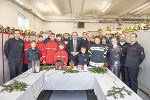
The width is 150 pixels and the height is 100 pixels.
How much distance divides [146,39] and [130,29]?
1.10 metres

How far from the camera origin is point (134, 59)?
3416mm

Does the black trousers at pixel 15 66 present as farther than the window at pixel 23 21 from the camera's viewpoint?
No

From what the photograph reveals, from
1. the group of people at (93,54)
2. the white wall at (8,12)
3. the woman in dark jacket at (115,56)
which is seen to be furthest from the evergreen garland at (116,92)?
the white wall at (8,12)

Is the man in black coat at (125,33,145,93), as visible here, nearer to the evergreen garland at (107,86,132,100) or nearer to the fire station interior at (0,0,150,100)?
the fire station interior at (0,0,150,100)

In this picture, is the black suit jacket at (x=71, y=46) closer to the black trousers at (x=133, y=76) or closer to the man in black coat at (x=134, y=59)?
the man in black coat at (x=134, y=59)

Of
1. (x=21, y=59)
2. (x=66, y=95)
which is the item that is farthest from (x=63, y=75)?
(x=21, y=59)

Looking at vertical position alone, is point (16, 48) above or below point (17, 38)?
below

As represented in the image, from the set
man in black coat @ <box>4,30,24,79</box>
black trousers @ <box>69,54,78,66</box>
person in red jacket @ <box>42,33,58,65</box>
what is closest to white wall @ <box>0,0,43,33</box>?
man in black coat @ <box>4,30,24,79</box>

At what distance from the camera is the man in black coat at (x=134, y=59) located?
3.38 metres

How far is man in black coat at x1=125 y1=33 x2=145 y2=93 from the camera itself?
3385mm

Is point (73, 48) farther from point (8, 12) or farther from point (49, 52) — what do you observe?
point (8, 12)

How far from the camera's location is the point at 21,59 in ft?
12.8

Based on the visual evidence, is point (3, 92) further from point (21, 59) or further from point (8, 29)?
point (8, 29)

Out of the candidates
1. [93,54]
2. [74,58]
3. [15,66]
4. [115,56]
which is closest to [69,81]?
[93,54]
